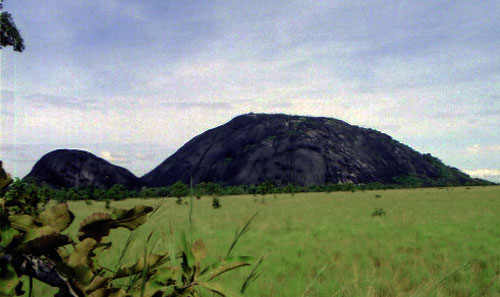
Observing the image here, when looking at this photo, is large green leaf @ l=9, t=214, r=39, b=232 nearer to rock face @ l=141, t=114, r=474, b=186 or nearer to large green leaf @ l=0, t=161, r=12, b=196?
large green leaf @ l=0, t=161, r=12, b=196

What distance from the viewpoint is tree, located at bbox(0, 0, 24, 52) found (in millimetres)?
12027

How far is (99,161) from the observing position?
286 ft

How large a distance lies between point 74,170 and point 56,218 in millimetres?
91331

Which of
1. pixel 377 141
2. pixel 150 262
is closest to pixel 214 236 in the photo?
pixel 150 262

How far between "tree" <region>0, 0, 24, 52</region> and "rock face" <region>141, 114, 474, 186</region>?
8490cm

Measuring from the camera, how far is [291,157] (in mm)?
106250

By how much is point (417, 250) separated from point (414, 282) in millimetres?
2863

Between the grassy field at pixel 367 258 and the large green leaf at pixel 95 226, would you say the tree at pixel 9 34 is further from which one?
the large green leaf at pixel 95 226

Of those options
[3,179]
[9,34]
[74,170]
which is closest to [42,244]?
[3,179]

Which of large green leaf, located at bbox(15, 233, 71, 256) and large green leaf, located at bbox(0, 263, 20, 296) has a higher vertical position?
large green leaf, located at bbox(15, 233, 71, 256)

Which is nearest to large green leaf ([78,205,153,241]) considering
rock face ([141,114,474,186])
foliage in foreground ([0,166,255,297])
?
foliage in foreground ([0,166,255,297])

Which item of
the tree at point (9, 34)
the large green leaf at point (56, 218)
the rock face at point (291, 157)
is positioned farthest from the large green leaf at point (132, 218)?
the rock face at point (291, 157)

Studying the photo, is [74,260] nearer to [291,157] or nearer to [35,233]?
[35,233]

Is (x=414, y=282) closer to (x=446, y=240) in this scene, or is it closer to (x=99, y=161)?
(x=446, y=240)
